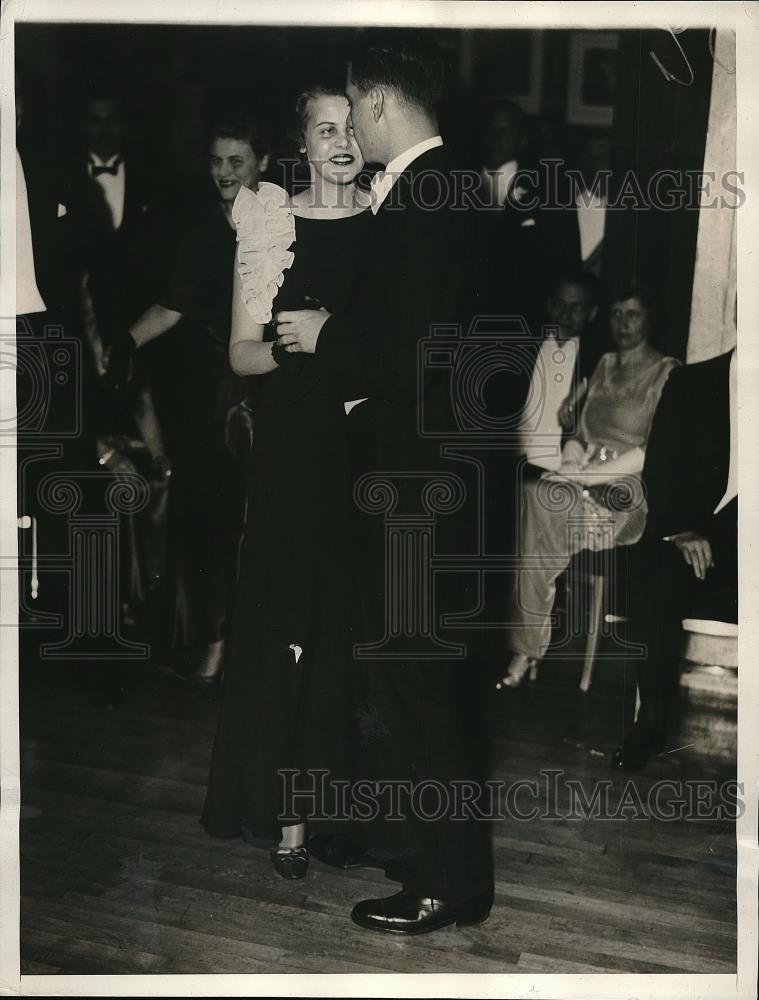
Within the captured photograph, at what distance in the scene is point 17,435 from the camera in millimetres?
2719

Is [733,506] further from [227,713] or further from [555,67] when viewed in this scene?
[227,713]

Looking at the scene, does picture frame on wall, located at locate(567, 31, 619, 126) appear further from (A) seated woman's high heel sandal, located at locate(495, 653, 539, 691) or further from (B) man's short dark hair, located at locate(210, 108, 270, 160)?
(A) seated woman's high heel sandal, located at locate(495, 653, 539, 691)

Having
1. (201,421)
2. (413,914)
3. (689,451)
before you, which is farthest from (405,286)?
(413,914)

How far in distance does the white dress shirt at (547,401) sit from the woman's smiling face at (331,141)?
0.66m

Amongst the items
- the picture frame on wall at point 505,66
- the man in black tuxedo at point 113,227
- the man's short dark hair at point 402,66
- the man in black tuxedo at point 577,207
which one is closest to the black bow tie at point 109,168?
the man in black tuxedo at point 113,227

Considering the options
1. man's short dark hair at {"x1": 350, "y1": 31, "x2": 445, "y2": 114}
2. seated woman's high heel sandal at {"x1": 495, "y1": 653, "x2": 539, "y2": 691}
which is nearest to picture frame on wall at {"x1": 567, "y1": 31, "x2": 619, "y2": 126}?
man's short dark hair at {"x1": 350, "y1": 31, "x2": 445, "y2": 114}

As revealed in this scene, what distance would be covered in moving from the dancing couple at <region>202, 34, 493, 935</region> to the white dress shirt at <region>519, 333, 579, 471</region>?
0.26 m

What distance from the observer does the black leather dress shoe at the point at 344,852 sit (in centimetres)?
274

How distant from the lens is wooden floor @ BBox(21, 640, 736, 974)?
8.70ft

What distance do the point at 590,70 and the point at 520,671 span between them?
1.53 meters

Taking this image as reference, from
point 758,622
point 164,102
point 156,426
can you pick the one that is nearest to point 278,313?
point 156,426

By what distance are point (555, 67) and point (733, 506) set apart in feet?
3.92

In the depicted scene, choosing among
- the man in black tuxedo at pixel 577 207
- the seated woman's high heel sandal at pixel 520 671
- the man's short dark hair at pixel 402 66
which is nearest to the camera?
→ the man's short dark hair at pixel 402 66

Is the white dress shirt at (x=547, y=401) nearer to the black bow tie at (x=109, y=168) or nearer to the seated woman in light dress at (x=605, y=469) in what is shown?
the seated woman in light dress at (x=605, y=469)
